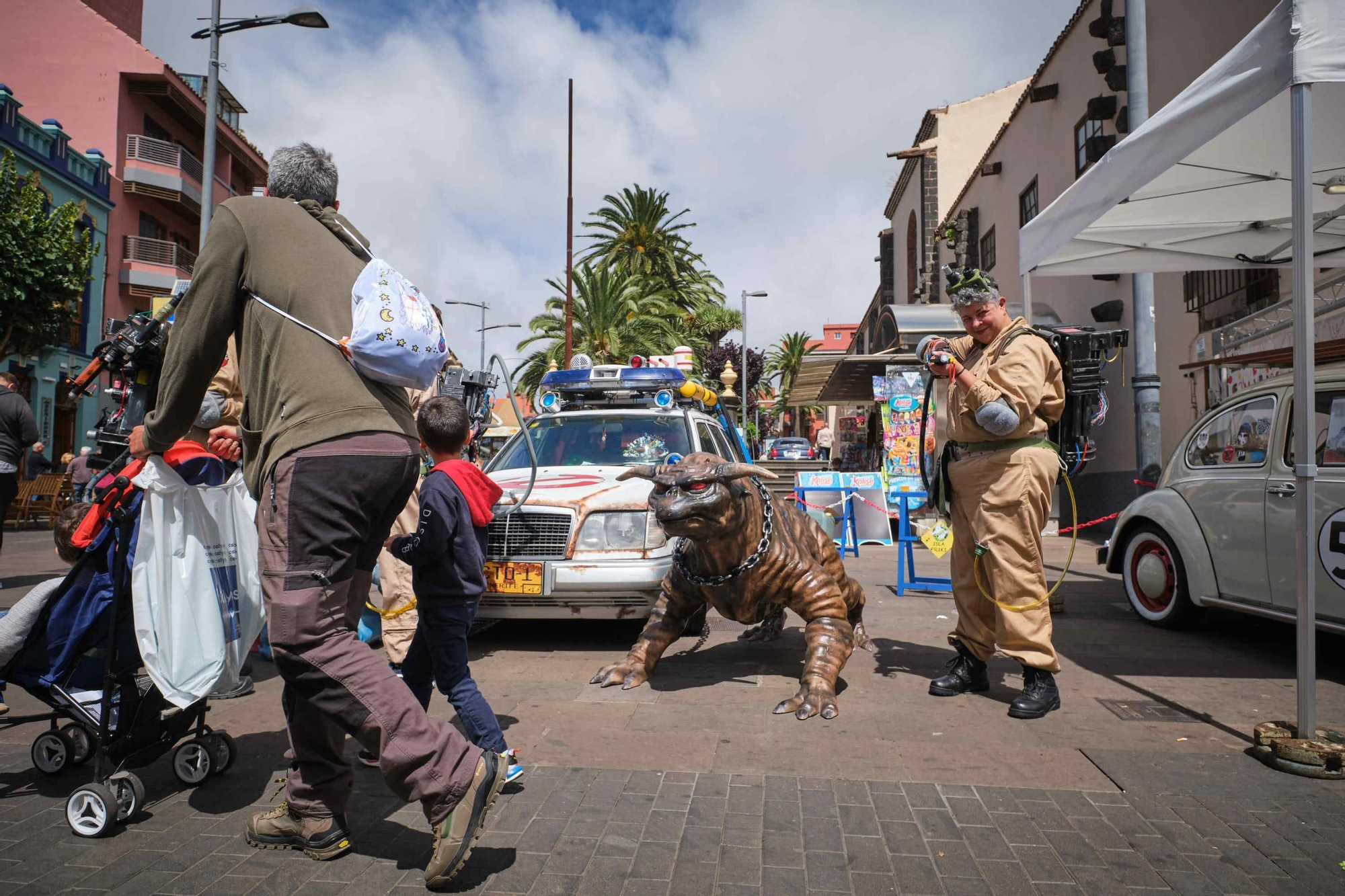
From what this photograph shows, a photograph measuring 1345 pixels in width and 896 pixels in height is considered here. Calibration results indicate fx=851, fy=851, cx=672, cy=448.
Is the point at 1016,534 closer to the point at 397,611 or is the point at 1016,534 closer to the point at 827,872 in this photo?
the point at 827,872

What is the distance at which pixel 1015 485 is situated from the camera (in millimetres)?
4320

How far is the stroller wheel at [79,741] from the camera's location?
335 cm

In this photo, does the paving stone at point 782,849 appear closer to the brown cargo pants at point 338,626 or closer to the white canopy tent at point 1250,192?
the brown cargo pants at point 338,626

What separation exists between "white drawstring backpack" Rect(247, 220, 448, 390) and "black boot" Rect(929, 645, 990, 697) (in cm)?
333

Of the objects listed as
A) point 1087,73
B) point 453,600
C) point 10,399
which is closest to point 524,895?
point 453,600

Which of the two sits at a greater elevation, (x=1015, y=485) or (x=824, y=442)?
(x=824, y=442)

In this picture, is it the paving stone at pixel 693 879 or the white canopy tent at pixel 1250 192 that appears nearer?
the paving stone at pixel 693 879

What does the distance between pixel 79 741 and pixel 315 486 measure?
1.92 meters

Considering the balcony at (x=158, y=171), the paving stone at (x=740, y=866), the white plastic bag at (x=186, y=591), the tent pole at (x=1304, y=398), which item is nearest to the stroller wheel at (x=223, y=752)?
the white plastic bag at (x=186, y=591)

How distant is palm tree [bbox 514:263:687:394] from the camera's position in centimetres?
2838

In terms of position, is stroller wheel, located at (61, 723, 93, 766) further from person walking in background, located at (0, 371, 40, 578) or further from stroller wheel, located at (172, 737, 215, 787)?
person walking in background, located at (0, 371, 40, 578)

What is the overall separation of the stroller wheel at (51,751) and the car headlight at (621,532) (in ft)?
9.24

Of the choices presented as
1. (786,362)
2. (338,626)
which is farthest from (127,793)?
(786,362)

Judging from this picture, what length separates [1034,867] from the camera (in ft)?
8.70
